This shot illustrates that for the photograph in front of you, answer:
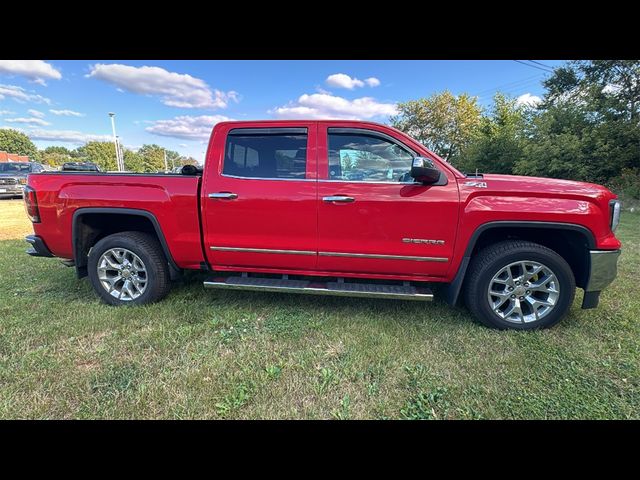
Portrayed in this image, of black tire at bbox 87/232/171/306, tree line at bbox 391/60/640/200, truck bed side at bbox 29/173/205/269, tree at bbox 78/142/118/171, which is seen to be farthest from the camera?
tree at bbox 78/142/118/171

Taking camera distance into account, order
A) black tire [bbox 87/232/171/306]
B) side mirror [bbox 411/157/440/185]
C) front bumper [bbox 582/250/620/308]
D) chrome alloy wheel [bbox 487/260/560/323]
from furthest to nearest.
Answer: black tire [bbox 87/232/171/306] < chrome alloy wheel [bbox 487/260/560/323] < front bumper [bbox 582/250/620/308] < side mirror [bbox 411/157/440/185]

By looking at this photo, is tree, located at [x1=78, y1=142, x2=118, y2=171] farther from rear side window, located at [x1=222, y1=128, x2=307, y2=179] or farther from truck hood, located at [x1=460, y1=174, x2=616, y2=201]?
truck hood, located at [x1=460, y1=174, x2=616, y2=201]

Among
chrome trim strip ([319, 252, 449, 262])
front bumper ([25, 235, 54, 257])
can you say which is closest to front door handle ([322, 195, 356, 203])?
chrome trim strip ([319, 252, 449, 262])

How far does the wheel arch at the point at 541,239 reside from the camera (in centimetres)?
276

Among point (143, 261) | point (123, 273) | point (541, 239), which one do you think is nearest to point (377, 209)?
point (541, 239)

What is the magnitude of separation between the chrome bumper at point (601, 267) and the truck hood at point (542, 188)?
19.6 inches

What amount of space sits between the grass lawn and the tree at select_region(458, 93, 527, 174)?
17.4m

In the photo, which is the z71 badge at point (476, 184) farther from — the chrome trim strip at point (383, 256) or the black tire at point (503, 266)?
the chrome trim strip at point (383, 256)

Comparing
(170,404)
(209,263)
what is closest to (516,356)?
(170,404)

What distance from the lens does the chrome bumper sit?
2752 mm

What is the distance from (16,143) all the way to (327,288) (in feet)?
343

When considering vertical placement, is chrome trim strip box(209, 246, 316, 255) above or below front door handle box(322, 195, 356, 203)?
below
